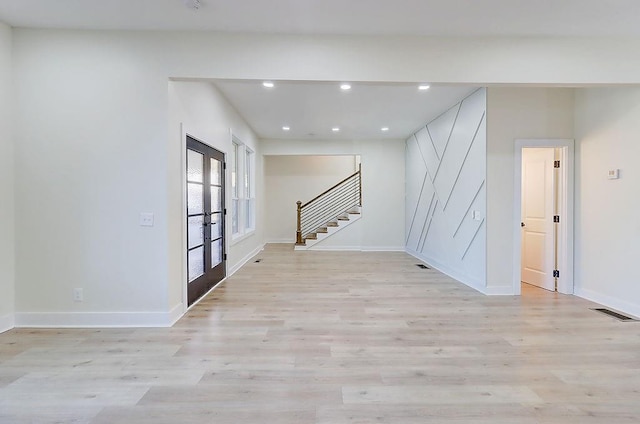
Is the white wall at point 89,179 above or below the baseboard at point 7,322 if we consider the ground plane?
above

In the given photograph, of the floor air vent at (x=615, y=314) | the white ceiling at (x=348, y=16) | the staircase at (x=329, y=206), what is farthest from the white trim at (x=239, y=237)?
the floor air vent at (x=615, y=314)

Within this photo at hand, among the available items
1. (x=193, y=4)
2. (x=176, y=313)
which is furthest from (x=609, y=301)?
(x=193, y=4)

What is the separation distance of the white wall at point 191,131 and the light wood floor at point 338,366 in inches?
29.0

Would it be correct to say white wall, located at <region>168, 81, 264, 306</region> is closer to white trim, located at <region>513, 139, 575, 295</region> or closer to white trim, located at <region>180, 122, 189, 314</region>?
white trim, located at <region>180, 122, 189, 314</region>

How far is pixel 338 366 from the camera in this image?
2.45 meters

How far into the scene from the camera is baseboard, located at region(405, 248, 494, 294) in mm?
4520

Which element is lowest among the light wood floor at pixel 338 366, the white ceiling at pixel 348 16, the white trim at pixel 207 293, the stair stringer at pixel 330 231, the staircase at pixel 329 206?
the light wood floor at pixel 338 366

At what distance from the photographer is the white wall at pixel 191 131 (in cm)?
332

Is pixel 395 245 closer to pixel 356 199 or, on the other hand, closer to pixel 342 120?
pixel 356 199

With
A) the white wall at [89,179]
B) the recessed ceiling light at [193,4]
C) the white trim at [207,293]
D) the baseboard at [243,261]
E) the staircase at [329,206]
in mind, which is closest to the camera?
the recessed ceiling light at [193,4]

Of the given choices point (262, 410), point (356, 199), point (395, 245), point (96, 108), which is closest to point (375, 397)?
point (262, 410)

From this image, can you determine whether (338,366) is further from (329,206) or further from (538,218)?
(329,206)

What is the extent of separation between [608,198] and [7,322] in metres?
6.48

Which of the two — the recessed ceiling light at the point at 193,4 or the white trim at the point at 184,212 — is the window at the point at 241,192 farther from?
the recessed ceiling light at the point at 193,4
